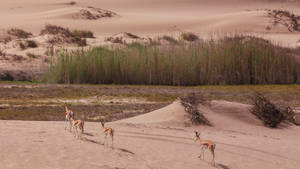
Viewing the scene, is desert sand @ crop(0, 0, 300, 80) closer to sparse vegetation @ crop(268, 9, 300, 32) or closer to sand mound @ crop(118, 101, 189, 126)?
sparse vegetation @ crop(268, 9, 300, 32)

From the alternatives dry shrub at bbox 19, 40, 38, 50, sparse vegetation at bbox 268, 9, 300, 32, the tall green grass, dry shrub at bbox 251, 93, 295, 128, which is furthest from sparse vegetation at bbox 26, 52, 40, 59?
sparse vegetation at bbox 268, 9, 300, 32

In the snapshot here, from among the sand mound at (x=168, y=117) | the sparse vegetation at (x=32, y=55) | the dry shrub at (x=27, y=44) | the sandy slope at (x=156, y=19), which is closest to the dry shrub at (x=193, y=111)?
the sand mound at (x=168, y=117)

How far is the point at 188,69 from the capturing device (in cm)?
1880

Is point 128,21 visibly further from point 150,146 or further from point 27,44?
point 150,146

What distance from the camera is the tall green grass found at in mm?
18750

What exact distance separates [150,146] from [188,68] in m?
10.9

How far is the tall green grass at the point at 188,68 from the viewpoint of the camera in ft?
61.5

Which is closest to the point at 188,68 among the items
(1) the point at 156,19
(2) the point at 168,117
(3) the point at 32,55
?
(3) the point at 32,55

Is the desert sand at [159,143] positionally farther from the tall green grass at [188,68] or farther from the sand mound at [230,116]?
the tall green grass at [188,68]

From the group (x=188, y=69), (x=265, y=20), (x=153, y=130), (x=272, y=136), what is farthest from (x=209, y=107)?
(x=265, y=20)

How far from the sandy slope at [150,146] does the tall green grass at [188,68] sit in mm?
7614

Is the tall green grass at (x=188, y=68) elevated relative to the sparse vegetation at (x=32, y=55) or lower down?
lower down

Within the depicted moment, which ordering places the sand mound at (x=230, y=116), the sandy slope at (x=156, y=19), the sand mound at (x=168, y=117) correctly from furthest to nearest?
the sandy slope at (x=156, y=19) < the sand mound at (x=230, y=116) < the sand mound at (x=168, y=117)

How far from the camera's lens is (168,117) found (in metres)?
10.7
